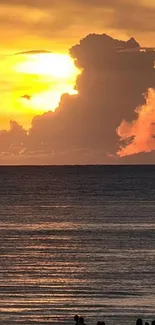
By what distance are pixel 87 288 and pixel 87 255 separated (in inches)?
795

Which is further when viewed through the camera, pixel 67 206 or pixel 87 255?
pixel 67 206

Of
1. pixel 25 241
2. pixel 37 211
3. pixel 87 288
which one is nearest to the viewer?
pixel 87 288

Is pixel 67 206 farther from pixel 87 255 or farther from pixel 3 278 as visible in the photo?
pixel 3 278

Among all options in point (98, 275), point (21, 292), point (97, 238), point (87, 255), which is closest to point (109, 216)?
point (97, 238)

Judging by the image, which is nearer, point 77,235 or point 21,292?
point 21,292

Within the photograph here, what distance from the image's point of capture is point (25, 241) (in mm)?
104062

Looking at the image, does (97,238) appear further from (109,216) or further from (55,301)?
(55,301)

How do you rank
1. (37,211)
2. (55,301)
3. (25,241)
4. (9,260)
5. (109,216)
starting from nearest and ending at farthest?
(55,301) < (9,260) < (25,241) < (109,216) < (37,211)

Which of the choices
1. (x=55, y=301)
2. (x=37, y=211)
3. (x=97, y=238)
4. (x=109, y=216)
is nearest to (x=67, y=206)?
(x=37, y=211)

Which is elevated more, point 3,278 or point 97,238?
point 97,238

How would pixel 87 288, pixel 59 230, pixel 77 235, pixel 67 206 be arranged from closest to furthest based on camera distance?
pixel 87 288 → pixel 77 235 → pixel 59 230 → pixel 67 206

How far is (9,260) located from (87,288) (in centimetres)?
1775

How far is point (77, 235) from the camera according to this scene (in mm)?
113188

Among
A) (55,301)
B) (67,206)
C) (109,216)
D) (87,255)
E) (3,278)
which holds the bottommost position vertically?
(55,301)
